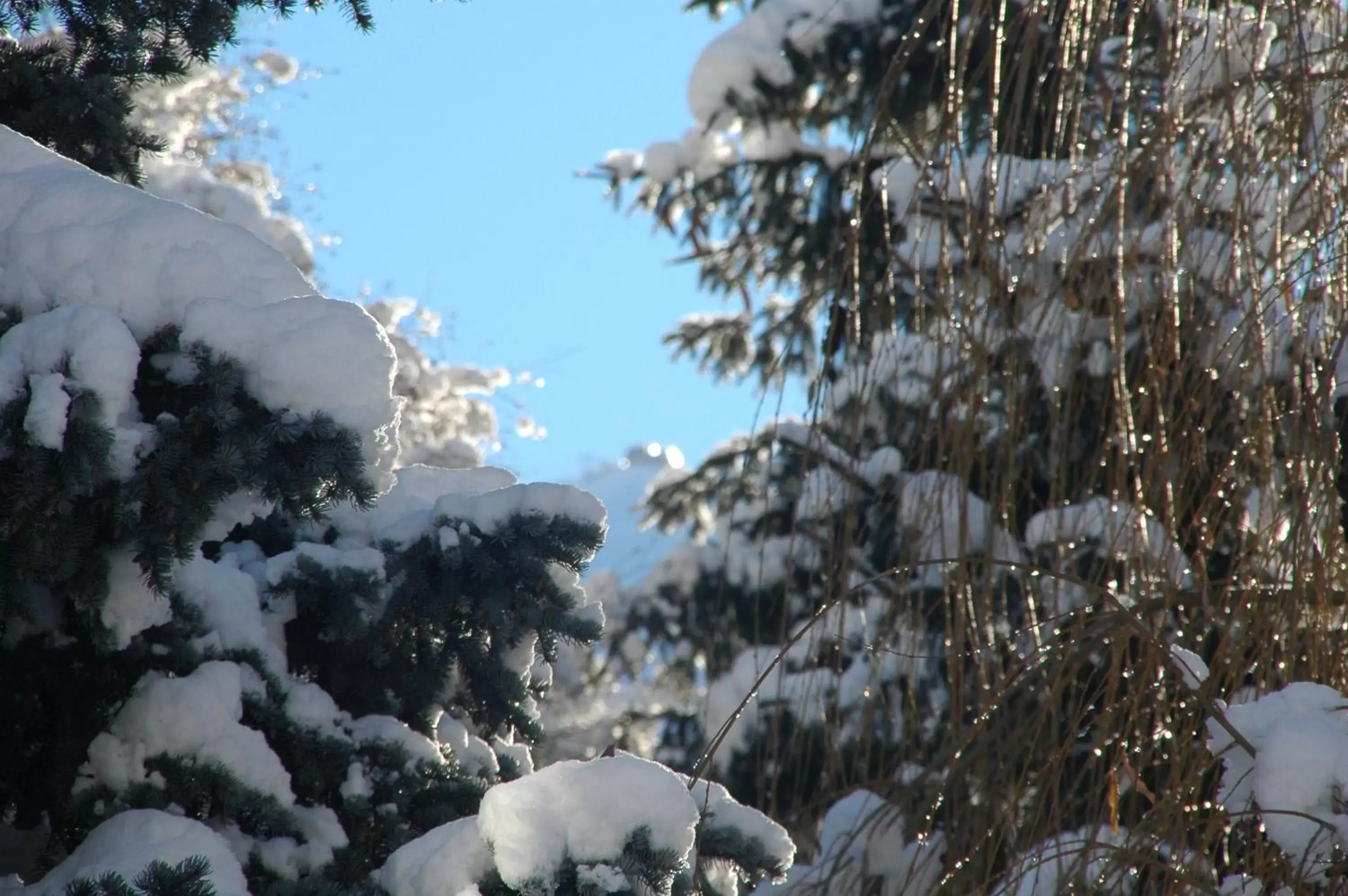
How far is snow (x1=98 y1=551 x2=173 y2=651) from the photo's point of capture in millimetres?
1542

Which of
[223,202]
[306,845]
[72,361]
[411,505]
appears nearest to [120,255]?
[72,361]

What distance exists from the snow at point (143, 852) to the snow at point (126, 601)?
22 cm

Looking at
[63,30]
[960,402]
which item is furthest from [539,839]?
[63,30]

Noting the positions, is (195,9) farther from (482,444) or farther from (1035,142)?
(482,444)

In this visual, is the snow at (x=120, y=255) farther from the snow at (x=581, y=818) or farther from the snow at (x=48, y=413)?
the snow at (x=581, y=818)

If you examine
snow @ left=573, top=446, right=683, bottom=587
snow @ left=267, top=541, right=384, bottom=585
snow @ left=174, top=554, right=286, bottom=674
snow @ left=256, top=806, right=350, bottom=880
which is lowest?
snow @ left=256, top=806, right=350, bottom=880

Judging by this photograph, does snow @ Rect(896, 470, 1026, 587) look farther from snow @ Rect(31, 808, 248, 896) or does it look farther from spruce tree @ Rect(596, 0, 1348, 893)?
snow @ Rect(31, 808, 248, 896)

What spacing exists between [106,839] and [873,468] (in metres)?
2.87

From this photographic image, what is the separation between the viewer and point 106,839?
5.11 ft

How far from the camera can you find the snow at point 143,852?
4.85 feet

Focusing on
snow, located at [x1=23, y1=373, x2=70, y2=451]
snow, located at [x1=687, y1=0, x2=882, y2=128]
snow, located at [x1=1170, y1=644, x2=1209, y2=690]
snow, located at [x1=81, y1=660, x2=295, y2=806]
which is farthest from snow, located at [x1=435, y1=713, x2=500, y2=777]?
snow, located at [x1=687, y1=0, x2=882, y2=128]

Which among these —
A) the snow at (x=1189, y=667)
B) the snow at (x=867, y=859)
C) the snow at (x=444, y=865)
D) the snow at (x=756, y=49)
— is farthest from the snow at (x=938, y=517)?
the snow at (x=756, y=49)

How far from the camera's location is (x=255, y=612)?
1.85m

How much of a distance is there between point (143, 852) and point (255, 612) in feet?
1.40
